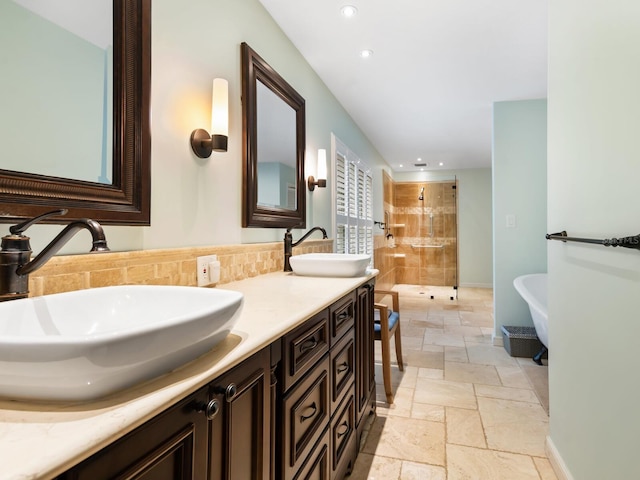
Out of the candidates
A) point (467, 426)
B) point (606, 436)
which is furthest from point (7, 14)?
point (467, 426)

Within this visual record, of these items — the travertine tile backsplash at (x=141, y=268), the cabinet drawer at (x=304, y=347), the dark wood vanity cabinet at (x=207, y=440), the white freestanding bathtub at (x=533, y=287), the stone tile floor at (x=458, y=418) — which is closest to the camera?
the dark wood vanity cabinet at (x=207, y=440)

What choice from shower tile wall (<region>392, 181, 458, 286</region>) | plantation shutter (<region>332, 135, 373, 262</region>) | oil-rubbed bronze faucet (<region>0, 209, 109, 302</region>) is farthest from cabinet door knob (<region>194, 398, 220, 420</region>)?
shower tile wall (<region>392, 181, 458, 286</region>)

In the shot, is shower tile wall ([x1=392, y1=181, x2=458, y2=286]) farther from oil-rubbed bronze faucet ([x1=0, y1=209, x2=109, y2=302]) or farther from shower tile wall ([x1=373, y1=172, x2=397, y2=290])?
oil-rubbed bronze faucet ([x1=0, y1=209, x2=109, y2=302])

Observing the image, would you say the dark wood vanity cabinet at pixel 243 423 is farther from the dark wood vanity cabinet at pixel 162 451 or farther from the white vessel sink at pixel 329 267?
the white vessel sink at pixel 329 267

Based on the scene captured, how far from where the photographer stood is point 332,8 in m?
2.04

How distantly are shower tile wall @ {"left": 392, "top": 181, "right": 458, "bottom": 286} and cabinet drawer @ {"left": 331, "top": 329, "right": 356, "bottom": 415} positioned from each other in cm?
573

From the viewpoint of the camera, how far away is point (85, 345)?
452mm

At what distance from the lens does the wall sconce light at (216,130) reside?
149 cm

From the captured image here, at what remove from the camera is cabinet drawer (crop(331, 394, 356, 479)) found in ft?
4.87

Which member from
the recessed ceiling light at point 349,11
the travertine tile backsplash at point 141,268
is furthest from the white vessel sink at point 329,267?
the recessed ceiling light at point 349,11

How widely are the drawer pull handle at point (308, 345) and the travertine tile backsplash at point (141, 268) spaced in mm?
530

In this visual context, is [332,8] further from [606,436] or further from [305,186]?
[606,436]

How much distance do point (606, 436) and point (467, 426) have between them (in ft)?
3.29

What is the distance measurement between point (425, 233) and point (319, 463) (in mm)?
6402
